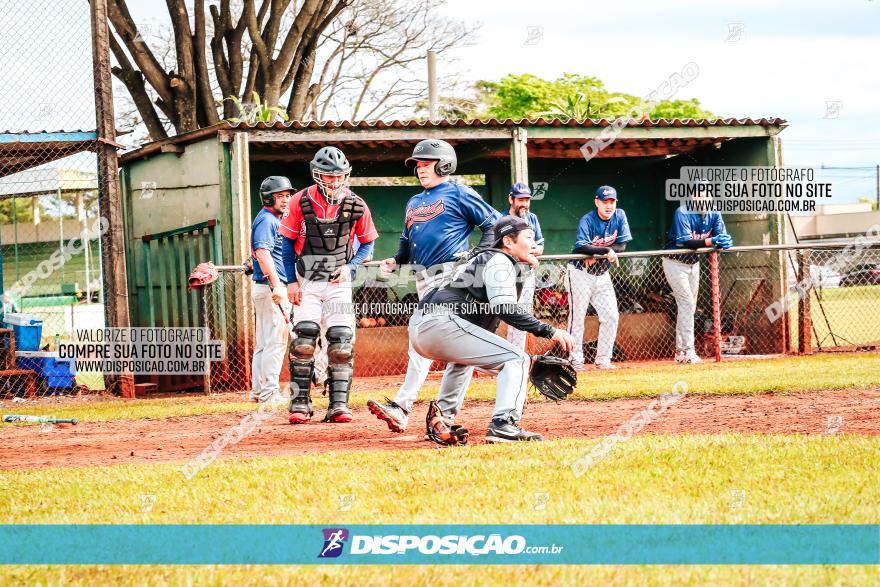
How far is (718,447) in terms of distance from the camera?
19.8ft

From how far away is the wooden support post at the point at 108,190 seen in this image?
12562 millimetres

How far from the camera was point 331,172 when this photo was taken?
8242 mm

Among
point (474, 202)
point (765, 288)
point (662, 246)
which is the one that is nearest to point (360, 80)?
point (662, 246)

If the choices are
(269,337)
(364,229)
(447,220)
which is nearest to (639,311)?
(269,337)

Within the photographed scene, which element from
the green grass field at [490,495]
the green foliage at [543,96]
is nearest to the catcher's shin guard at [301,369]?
the green grass field at [490,495]

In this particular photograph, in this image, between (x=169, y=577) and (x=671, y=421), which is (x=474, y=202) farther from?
(x=169, y=577)

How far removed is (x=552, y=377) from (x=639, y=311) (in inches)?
398

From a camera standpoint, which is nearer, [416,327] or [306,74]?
[416,327]

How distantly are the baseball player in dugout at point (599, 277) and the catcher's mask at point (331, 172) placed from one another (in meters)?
5.31

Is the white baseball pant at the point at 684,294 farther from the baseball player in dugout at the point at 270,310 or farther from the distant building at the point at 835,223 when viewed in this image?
the distant building at the point at 835,223

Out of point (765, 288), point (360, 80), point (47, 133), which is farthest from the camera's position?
point (360, 80)

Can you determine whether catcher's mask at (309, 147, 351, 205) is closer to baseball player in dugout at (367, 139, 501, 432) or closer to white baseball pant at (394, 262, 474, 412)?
baseball player in dugout at (367, 139, 501, 432)

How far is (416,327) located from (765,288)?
33.8ft

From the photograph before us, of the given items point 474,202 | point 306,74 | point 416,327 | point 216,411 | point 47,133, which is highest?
point 306,74
